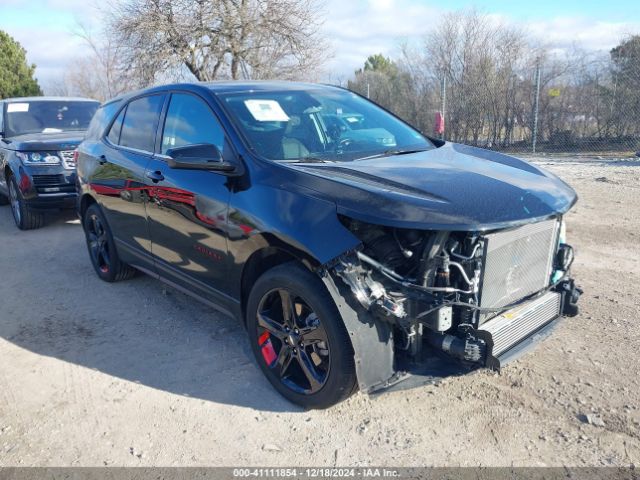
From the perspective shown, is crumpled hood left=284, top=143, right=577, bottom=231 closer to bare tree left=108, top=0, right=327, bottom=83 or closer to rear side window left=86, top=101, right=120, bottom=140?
rear side window left=86, top=101, right=120, bottom=140

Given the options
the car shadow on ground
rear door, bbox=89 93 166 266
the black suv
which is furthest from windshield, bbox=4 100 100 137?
rear door, bbox=89 93 166 266

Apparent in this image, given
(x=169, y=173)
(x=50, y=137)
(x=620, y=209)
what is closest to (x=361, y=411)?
(x=169, y=173)

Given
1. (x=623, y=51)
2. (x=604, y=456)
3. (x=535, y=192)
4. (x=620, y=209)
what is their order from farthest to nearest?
(x=623, y=51)
(x=620, y=209)
(x=535, y=192)
(x=604, y=456)

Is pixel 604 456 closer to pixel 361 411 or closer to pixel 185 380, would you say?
pixel 361 411

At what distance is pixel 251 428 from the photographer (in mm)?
3131

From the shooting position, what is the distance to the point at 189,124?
404cm

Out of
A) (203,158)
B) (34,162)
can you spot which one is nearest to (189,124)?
(203,158)

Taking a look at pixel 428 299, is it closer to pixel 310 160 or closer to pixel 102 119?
pixel 310 160

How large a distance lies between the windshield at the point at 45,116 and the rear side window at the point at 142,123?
4.90 m

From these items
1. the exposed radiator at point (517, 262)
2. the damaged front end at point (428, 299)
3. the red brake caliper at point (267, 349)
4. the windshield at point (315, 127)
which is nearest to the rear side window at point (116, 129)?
the windshield at point (315, 127)

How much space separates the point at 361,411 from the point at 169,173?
216cm

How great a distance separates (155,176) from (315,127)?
4.20 feet

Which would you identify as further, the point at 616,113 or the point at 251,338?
the point at 616,113

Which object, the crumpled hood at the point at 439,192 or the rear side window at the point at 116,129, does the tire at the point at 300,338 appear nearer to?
the crumpled hood at the point at 439,192
